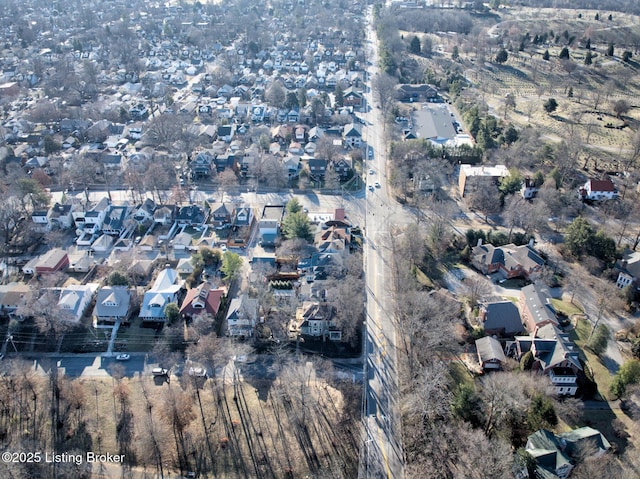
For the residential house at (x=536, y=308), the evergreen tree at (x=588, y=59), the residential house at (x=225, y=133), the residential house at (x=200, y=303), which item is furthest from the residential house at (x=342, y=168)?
the evergreen tree at (x=588, y=59)

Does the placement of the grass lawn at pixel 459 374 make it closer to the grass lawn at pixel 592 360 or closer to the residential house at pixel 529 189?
the grass lawn at pixel 592 360

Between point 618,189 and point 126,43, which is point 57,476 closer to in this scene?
point 618,189

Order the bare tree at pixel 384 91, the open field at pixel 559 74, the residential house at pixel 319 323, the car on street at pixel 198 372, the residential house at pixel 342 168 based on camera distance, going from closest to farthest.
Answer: the car on street at pixel 198 372 < the residential house at pixel 319 323 < the residential house at pixel 342 168 < the open field at pixel 559 74 < the bare tree at pixel 384 91

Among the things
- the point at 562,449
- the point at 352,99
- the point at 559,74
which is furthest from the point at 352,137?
the point at 559,74

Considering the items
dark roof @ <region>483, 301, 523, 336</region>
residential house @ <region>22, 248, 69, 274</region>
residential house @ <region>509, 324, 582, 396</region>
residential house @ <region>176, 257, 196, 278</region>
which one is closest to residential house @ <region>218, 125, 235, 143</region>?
residential house @ <region>176, 257, 196, 278</region>

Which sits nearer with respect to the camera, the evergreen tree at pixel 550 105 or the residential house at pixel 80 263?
the residential house at pixel 80 263

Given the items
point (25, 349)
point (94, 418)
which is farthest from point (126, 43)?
point (94, 418)

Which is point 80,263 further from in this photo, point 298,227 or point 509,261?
point 509,261
